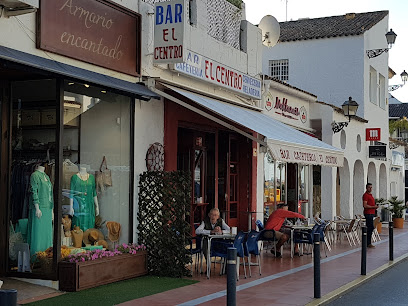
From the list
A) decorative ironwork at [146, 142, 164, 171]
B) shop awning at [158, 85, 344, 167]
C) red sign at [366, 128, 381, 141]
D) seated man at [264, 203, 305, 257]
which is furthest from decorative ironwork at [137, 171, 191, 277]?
red sign at [366, 128, 381, 141]

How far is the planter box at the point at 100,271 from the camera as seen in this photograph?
967cm

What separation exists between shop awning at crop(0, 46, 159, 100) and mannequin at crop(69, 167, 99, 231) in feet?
5.42

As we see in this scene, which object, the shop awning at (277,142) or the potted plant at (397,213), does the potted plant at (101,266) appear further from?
the potted plant at (397,213)

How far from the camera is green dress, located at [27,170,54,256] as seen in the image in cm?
1002

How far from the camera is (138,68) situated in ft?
38.6

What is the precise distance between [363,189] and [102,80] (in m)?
19.4

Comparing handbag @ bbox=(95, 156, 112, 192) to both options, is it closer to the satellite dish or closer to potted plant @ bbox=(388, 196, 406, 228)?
the satellite dish

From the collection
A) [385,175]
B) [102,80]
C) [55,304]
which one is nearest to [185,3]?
[102,80]

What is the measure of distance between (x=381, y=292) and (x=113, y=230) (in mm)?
4943

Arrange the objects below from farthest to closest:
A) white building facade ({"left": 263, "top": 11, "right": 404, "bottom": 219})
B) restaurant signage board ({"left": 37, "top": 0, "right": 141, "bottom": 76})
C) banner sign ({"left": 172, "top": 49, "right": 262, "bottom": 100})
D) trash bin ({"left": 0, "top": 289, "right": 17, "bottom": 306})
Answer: white building facade ({"left": 263, "top": 11, "right": 404, "bottom": 219})
banner sign ({"left": 172, "top": 49, "right": 262, "bottom": 100})
restaurant signage board ({"left": 37, "top": 0, "right": 141, "bottom": 76})
trash bin ({"left": 0, "top": 289, "right": 17, "bottom": 306})

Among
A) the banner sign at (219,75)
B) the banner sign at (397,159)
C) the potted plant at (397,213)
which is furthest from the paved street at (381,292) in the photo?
the banner sign at (397,159)

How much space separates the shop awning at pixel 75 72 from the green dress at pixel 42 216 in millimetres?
1778

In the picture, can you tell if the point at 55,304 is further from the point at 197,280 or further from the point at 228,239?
the point at 228,239

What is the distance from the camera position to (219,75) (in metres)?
14.7
